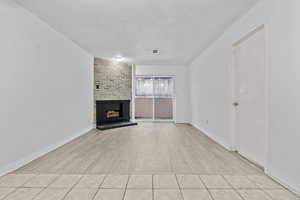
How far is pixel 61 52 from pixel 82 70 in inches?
48.6

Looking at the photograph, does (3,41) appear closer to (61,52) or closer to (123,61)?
(61,52)

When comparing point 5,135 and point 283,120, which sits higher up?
point 283,120

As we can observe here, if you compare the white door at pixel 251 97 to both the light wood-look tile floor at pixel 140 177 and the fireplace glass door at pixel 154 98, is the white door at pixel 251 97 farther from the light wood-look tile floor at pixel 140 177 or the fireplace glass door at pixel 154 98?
the fireplace glass door at pixel 154 98

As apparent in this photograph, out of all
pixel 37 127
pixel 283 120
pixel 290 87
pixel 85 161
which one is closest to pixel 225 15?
pixel 290 87

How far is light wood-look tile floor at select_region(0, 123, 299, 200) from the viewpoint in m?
1.90

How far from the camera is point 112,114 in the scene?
6.71 meters

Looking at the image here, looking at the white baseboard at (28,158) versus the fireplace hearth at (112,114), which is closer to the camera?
the white baseboard at (28,158)

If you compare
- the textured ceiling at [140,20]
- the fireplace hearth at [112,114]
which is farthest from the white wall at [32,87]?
the fireplace hearth at [112,114]

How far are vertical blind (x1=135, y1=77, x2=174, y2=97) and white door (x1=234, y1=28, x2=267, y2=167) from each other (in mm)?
4475

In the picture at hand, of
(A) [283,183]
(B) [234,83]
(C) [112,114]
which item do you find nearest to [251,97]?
(B) [234,83]

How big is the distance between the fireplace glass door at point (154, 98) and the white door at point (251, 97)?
451 centimetres

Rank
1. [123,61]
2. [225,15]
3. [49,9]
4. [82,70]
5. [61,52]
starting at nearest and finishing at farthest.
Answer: [49,9] → [225,15] → [61,52] → [82,70] → [123,61]

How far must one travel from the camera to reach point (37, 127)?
3111 mm

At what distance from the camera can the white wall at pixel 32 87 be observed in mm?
2482
